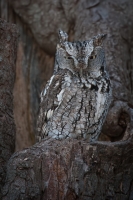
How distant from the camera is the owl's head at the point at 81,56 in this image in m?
3.55

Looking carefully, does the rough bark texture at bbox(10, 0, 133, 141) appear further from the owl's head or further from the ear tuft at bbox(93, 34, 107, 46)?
the ear tuft at bbox(93, 34, 107, 46)

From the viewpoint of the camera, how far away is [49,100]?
3662mm

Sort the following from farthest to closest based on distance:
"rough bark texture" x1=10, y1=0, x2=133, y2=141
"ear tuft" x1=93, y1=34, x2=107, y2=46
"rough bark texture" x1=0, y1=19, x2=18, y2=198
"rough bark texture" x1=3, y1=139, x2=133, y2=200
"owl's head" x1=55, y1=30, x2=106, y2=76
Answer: "rough bark texture" x1=10, y1=0, x2=133, y2=141 → "ear tuft" x1=93, y1=34, x2=107, y2=46 → "owl's head" x1=55, y1=30, x2=106, y2=76 → "rough bark texture" x1=0, y1=19, x2=18, y2=198 → "rough bark texture" x1=3, y1=139, x2=133, y2=200

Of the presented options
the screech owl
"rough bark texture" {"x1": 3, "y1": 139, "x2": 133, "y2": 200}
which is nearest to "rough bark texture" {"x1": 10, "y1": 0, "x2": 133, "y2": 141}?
the screech owl

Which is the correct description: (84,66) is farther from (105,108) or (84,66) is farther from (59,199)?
(59,199)

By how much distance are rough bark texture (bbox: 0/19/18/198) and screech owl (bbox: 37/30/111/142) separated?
41 centimetres

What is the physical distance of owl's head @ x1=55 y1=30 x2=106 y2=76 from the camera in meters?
3.55

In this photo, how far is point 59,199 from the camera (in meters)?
2.83

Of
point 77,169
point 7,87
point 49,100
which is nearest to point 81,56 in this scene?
point 49,100

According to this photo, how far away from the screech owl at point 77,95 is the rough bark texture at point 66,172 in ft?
1.89

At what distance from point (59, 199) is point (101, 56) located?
1366 millimetres

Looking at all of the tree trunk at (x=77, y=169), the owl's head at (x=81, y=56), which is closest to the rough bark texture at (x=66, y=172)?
the tree trunk at (x=77, y=169)

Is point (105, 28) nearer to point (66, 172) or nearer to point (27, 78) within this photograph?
point (27, 78)

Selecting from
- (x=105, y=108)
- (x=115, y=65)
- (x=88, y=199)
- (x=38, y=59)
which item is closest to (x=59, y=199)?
(x=88, y=199)
